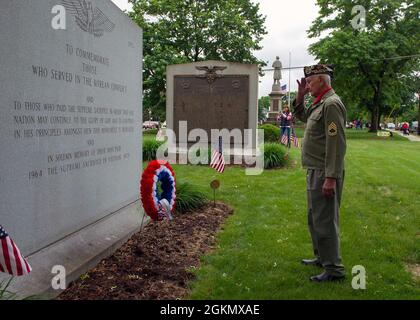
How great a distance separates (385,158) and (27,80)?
49.1ft

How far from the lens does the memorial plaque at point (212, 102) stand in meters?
12.4

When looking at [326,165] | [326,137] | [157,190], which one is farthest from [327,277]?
[157,190]

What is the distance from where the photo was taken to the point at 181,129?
12781 millimetres

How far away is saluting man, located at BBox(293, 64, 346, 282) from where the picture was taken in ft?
13.4

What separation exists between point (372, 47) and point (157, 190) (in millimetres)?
31072

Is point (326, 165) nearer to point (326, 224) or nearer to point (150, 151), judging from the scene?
point (326, 224)

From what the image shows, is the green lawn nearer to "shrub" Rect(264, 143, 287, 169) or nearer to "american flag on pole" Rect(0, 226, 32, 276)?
"american flag on pole" Rect(0, 226, 32, 276)

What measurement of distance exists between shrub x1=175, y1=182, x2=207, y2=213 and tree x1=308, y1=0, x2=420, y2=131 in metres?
28.1

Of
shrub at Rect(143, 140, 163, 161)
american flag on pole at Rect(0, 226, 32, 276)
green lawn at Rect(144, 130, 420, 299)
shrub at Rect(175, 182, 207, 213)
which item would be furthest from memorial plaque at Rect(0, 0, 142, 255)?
shrub at Rect(143, 140, 163, 161)

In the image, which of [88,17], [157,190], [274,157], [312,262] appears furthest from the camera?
[274,157]

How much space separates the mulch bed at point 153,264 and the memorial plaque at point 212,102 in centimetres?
628

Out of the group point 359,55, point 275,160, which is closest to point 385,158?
point 275,160

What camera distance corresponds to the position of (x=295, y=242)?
555 centimetres
